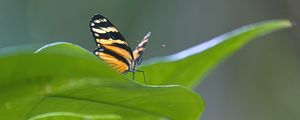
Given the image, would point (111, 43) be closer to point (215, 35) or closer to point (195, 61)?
point (195, 61)

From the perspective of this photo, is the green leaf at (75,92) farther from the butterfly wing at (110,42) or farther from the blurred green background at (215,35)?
the blurred green background at (215,35)

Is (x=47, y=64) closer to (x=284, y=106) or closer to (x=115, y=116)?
(x=115, y=116)

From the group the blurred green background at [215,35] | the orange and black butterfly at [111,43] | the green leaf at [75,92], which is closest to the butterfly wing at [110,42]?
the orange and black butterfly at [111,43]

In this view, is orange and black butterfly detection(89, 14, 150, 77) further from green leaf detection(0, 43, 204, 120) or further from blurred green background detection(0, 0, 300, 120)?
blurred green background detection(0, 0, 300, 120)

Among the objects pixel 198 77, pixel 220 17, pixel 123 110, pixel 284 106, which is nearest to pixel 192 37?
pixel 220 17

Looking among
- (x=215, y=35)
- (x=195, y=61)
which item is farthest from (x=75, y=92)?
(x=215, y=35)
